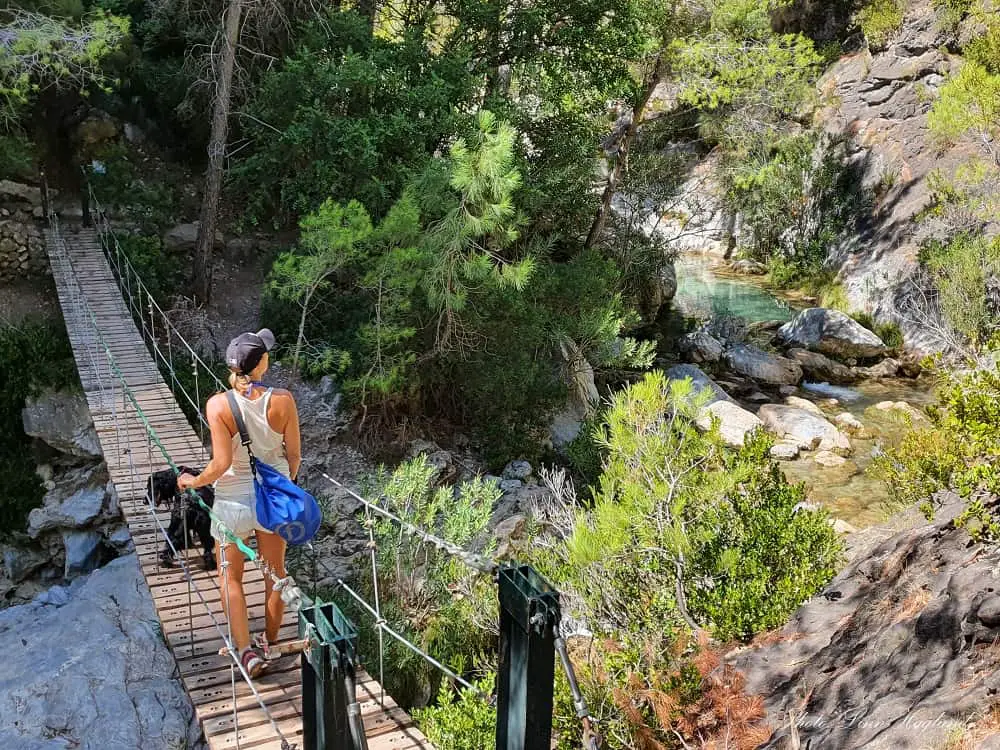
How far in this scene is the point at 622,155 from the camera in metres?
11.1

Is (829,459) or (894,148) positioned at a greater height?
(894,148)

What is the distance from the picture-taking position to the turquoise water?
15625mm

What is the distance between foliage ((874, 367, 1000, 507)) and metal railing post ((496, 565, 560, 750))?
2.97m

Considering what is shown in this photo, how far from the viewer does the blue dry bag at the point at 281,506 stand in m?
3.24

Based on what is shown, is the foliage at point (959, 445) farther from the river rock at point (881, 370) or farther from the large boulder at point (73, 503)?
the large boulder at point (73, 503)

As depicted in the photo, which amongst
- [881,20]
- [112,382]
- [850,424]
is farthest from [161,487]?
[881,20]

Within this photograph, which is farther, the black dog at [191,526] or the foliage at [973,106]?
the foliage at [973,106]

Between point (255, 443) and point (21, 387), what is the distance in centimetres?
744

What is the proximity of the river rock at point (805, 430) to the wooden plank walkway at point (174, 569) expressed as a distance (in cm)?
721

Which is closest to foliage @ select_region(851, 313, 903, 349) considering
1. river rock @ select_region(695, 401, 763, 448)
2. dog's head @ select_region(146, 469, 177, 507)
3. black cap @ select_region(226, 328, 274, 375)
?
river rock @ select_region(695, 401, 763, 448)

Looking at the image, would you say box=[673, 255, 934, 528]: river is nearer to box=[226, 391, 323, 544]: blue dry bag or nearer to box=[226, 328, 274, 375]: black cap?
box=[226, 391, 323, 544]: blue dry bag

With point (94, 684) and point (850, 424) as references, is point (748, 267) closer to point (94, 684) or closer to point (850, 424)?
point (850, 424)

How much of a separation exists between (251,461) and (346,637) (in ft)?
4.49

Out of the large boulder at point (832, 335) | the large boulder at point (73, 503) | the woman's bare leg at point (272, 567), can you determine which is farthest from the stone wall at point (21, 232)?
the large boulder at point (832, 335)
